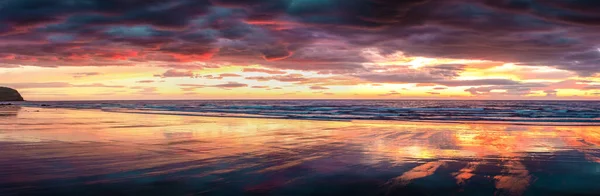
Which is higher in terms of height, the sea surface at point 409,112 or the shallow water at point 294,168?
the sea surface at point 409,112

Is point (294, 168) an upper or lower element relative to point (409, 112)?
lower

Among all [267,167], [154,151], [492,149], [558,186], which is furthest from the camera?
[492,149]

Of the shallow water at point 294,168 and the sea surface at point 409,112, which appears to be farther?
the sea surface at point 409,112

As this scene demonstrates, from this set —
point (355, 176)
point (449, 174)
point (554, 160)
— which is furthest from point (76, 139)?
point (554, 160)

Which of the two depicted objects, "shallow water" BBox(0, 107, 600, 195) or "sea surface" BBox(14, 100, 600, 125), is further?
"sea surface" BBox(14, 100, 600, 125)

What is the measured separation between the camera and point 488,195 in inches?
261

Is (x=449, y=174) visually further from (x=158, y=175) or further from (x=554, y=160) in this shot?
(x=158, y=175)

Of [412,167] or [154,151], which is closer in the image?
[412,167]

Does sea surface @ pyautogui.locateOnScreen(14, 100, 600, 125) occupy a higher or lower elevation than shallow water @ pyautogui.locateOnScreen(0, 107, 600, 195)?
higher

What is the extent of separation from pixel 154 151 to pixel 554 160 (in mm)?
10088

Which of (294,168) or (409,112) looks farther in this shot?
(409,112)

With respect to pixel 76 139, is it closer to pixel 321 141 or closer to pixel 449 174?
pixel 321 141

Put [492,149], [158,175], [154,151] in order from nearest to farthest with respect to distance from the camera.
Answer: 1. [158,175]
2. [154,151]
3. [492,149]

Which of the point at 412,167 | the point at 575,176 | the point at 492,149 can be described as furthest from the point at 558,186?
the point at 492,149
